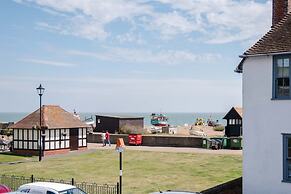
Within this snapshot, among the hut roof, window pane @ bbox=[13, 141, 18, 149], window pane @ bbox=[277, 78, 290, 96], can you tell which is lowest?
window pane @ bbox=[13, 141, 18, 149]

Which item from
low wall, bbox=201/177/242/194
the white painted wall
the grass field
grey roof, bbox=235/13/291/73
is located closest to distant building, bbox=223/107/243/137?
the grass field

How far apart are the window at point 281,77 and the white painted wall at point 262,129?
222 mm

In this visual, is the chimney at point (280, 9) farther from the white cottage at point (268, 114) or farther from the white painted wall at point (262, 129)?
the white painted wall at point (262, 129)

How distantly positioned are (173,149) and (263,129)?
2247cm

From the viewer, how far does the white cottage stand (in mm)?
18938

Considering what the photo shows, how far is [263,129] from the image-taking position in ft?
64.1

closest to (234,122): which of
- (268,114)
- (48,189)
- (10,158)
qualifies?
(10,158)

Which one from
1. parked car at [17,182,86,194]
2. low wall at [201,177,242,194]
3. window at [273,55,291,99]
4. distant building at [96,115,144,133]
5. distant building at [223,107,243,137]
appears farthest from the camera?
distant building at [96,115,144,133]

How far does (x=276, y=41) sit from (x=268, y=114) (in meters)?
3.20

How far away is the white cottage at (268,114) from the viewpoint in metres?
18.9

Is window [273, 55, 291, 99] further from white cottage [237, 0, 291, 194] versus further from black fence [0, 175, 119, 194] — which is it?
black fence [0, 175, 119, 194]

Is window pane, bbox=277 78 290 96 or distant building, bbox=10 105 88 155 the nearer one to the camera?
window pane, bbox=277 78 290 96

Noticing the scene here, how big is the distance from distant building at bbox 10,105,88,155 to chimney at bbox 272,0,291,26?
2313 centimetres

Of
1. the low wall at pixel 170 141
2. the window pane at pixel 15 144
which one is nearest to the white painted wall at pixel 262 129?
the low wall at pixel 170 141
